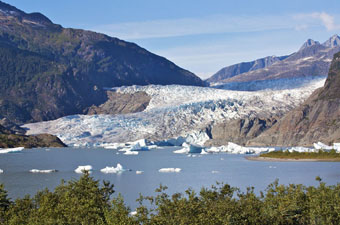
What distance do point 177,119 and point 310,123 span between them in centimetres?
3922

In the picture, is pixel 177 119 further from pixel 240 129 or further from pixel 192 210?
pixel 192 210

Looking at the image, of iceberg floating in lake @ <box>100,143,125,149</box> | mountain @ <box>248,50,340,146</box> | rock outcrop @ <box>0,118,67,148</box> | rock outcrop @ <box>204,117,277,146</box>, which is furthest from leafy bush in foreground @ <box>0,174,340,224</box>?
rock outcrop @ <box>204,117,277,146</box>

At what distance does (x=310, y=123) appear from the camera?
148500mm

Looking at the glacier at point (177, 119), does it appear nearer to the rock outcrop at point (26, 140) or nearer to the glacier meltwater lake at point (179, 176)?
the rock outcrop at point (26, 140)

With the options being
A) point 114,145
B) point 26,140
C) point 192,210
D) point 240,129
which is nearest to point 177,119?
point 240,129

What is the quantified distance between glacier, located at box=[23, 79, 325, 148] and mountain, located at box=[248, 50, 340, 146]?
16854 millimetres

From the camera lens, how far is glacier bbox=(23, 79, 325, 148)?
529 ft

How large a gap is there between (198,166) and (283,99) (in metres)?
95.5

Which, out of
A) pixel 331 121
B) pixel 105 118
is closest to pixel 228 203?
pixel 331 121

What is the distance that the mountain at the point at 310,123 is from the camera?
142m

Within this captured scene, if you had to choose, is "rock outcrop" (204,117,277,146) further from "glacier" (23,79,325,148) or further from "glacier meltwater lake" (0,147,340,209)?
"glacier meltwater lake" (0,147,340,209)

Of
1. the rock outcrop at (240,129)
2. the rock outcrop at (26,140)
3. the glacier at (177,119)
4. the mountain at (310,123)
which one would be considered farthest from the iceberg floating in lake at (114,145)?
the mountain at (310,123)

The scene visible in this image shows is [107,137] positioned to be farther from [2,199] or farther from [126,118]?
[2,199]

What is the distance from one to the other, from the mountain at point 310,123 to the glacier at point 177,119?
1685 centimetres
